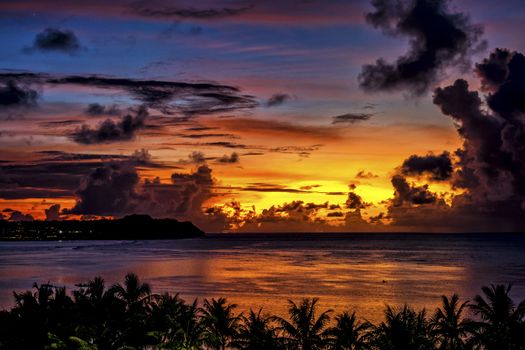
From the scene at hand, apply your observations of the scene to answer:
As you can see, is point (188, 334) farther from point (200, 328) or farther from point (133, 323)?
point (133, 323)

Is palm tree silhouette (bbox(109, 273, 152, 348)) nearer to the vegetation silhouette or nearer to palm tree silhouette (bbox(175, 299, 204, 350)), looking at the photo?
the vegetation silhouette

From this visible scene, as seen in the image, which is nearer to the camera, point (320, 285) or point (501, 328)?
point (501, 328)

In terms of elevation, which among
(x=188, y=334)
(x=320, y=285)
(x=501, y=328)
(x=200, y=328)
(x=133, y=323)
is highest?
(x=320, y=285)

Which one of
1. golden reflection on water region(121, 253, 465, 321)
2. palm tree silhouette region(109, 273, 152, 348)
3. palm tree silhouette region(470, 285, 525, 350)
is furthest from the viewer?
golden reflection on water region(121, 253, 465, 321)

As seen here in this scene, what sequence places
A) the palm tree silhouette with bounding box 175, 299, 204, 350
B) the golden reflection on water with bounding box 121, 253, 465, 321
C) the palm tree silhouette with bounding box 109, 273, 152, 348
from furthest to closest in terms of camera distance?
the golden reflection on water with bounding box 121, 253, 465, 321, the palm tree silhouette with bounding box 109, 273, 152, 348, the palm tree silhouette with bounding box 175, 299, 204, 350

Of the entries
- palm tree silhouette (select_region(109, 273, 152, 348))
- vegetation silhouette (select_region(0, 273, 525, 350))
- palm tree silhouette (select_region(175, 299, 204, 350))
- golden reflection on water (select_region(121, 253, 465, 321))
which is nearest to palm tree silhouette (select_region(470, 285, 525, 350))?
vegetation silhouette (select_region(0, 273, 525, 350))

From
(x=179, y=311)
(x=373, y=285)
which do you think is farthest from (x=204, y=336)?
(x=373, y=285)

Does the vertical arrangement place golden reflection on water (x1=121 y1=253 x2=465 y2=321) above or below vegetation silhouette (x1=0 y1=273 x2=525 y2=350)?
above

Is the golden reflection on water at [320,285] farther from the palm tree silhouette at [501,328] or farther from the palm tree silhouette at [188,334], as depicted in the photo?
the palm tree silhouette at [188,334]

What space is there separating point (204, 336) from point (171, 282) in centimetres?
10945

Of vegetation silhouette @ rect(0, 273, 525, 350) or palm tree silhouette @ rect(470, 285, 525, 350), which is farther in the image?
vegetation silhouette @ rect(0, 273, 525, 350)

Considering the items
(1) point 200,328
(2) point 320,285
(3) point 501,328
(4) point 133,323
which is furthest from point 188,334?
(2) point 320,285

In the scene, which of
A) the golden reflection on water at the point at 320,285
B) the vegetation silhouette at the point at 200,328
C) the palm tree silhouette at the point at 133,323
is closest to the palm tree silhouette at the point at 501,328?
the vegetation silhouette at the point at 200,328

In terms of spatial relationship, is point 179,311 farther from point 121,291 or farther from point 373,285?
point 373,285
